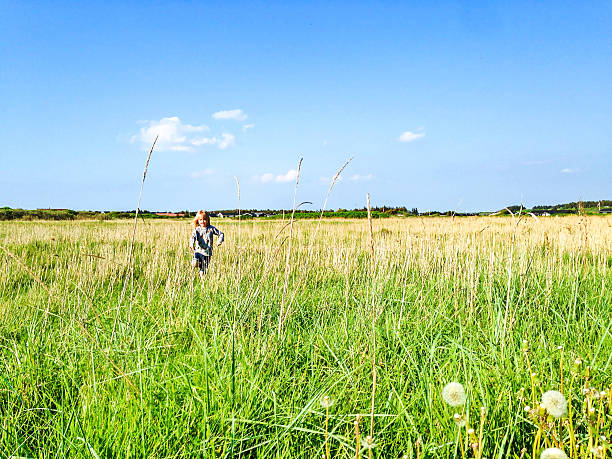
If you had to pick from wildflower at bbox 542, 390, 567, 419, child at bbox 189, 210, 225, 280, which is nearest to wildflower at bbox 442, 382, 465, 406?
wildflower at bbox 542, 390, 567, 419

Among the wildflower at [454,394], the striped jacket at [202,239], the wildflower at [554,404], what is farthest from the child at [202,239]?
the wildflower at [554,404]

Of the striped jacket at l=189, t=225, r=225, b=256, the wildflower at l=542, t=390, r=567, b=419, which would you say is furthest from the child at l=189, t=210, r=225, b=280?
the wildflower at l=542, t=390, r=567, b=419

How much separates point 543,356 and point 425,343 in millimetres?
797

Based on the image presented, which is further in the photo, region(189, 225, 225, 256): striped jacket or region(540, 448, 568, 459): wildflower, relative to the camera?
region(189, 225, 225, 256): striped jacket

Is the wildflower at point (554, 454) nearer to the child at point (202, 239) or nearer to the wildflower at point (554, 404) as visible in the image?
the wildflower at point (554, 404)

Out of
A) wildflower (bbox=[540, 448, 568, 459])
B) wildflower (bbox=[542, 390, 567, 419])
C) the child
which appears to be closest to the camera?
wildflower (bbox=[540, 448, 568, 459])

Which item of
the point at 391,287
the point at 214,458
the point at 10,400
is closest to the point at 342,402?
the point at 214,458

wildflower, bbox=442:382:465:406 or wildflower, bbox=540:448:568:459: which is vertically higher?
wildflower, bbox=442:382:465:406

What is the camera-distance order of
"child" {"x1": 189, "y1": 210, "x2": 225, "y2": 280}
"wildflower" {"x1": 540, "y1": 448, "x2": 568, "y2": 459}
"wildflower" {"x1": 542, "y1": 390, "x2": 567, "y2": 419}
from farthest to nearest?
"child" {"x1": 189, "y1": 210, "x2": 225, "y2": 280} → "wildflower" {"x1": 542, "y1": 390, "x2": 567, "y2": 419} → "wildflower" {"x1": 540, "y1": 448, "x2": 568, "y2": 459}

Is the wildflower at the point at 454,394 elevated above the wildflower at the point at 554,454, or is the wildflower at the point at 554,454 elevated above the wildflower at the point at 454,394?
the wildflower at the point at 454,394

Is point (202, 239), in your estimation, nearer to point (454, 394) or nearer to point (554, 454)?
point (454, 394)

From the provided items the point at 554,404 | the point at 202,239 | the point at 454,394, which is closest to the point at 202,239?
the point at 202,239

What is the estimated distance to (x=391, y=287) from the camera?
4.75 metres

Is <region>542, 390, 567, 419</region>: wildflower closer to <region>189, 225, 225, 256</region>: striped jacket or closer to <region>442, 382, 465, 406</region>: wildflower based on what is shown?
<region>442, 382, 465, 406</region>: wildflower
